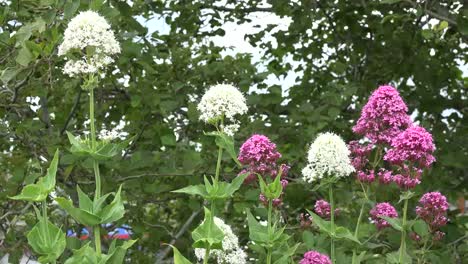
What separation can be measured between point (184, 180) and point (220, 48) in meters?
1.42

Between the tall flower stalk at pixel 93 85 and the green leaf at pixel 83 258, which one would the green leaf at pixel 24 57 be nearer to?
the tall flower stalk at pixel 93 85

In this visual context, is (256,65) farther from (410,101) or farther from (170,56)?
(410,101)

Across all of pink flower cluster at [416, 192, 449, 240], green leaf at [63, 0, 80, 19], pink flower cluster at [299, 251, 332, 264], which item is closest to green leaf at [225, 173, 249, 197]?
pink flower cluster at [299, 251, 332, 264]

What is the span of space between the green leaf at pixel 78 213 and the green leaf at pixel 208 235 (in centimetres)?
30

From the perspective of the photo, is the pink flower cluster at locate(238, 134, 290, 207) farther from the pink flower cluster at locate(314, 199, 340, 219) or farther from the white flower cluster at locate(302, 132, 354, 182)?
the pink flower cluster at locate(314, 199, 340, 219)

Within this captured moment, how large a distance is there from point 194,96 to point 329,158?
83.1 inches

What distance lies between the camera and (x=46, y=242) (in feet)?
7.36

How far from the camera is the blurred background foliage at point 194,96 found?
3826 millimetres

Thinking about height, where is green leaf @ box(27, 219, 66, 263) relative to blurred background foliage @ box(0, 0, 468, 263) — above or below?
below

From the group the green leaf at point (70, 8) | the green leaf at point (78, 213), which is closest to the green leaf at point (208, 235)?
the green leaf at point (78, 213)

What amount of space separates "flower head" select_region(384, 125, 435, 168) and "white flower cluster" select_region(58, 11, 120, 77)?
971 millimetres

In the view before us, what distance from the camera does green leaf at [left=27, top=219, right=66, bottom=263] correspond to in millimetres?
2230

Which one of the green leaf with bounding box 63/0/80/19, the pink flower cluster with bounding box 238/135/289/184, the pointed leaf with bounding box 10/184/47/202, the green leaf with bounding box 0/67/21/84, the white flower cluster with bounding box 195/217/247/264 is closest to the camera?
the pointed leaf with bounding box 10/184/47/202

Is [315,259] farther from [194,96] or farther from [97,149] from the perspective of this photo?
[194,96]
